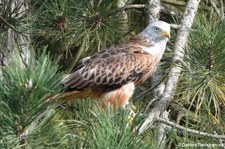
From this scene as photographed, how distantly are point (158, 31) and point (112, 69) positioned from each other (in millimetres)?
421

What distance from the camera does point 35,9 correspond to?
440 cm

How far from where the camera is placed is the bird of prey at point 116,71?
4.32 m

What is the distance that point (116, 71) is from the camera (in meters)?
4.44

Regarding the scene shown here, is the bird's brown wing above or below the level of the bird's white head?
below

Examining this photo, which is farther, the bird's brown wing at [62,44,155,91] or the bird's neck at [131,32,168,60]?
the bird's neck at [131,32,168,60]

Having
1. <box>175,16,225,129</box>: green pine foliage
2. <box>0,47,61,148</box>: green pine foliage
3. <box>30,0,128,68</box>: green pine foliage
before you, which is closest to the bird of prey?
<box>30,0,128,68</box>: green pine foliage

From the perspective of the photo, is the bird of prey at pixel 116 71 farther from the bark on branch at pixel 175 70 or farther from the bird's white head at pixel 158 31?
the bark on branch at pixel 175 70

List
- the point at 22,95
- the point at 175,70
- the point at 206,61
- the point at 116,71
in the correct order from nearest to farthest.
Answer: the point at 22,95, the point at 206,61, the point at 175,70, the point at 116,71

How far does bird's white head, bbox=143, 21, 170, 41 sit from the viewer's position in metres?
4.38

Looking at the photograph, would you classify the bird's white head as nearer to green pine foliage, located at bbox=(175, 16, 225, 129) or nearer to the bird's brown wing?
the bird's brown wing

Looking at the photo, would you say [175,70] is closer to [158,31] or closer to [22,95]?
[158,31]

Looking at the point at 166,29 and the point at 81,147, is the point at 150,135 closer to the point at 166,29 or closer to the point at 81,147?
the point at 81,147

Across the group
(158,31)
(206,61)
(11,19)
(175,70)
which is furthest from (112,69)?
(206,61)

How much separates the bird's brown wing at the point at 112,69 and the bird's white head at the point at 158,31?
0.19 metres
